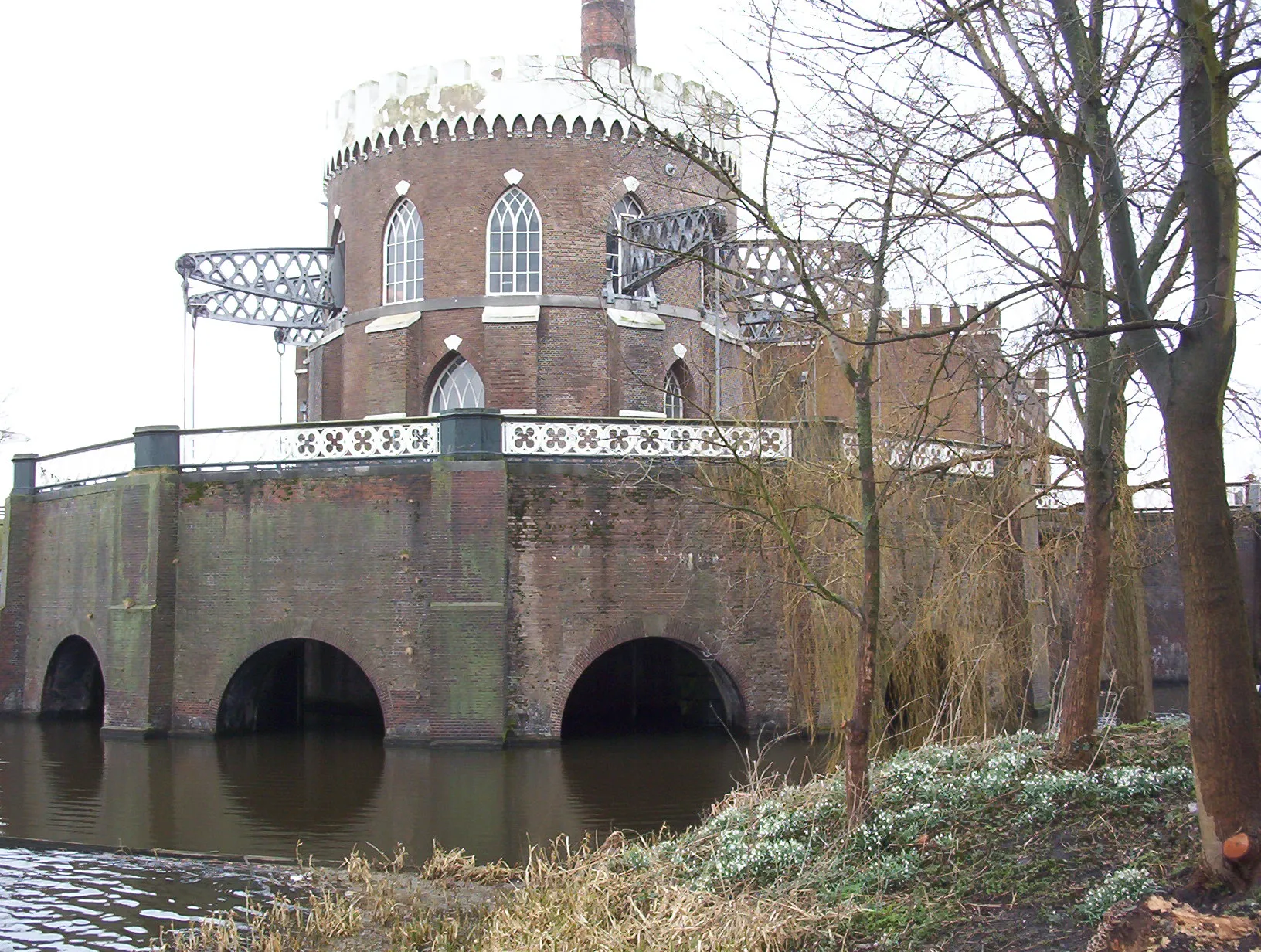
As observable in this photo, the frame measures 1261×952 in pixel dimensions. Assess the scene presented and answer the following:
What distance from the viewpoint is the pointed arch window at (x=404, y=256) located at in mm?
26016

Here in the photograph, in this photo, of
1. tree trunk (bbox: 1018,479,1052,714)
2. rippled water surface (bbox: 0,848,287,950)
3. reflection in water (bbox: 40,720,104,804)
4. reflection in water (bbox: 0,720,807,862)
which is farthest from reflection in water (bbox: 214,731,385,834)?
tree trunk (bbox: 1018,479,1052,714)

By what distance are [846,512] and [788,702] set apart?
5.88 metres

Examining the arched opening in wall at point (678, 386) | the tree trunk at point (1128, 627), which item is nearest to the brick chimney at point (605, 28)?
the arched opening in wall at point (678, 386)

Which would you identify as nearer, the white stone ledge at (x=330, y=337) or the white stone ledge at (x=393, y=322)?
the white stone ledge at (x=393, y=322)

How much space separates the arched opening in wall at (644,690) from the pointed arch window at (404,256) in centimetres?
836

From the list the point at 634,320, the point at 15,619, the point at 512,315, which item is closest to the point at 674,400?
the point at 634,320

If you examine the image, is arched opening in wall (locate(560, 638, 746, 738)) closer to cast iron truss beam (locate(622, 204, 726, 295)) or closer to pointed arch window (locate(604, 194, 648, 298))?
cast iron truss beam (locate(622, 204, 726, 295))

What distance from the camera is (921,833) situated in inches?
332

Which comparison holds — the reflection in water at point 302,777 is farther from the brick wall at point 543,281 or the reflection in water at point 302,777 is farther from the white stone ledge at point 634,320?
the white stone ledge at point 634,320

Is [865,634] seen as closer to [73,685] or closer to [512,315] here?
[512,315]

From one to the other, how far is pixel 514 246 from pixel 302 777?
39.2ft

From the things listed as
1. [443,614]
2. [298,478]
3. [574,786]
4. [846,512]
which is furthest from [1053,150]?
[298,478]

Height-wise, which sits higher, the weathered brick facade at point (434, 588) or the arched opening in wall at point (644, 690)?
the weathered brick facade at point (434, 588)

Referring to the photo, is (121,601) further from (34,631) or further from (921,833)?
(921,833)
